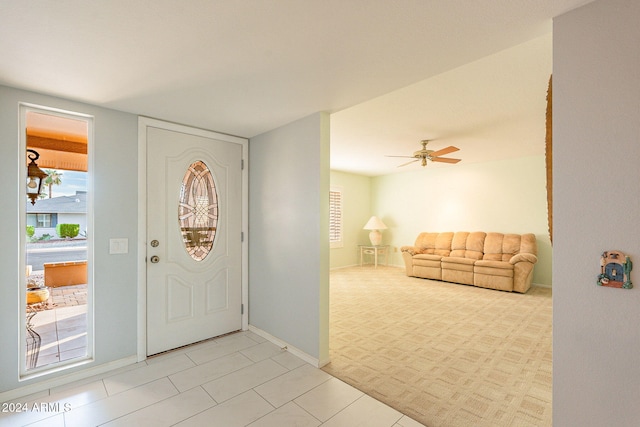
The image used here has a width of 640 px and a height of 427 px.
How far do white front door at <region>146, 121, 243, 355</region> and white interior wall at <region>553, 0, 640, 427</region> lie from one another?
2.93 metres

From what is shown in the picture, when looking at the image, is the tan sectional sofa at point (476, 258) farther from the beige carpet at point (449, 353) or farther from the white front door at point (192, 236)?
the white front door at point (192, 236)

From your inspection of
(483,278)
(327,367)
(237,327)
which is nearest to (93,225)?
(237,327)

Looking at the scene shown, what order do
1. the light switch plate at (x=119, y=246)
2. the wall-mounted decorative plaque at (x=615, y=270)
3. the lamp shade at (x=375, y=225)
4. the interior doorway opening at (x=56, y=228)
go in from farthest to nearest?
the lamp shade at (x=375, y=225)
the light switch plate at (x=119, y=246)
the interior doorway opening at (x=56, y=228)
the wall-mounted decorative plaque at (x=615, y=270)

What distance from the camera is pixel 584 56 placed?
127 cm

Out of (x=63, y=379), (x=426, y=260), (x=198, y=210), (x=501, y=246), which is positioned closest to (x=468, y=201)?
(x=501, y=246)

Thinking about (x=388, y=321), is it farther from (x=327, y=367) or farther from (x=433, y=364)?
(x=327, y=367)

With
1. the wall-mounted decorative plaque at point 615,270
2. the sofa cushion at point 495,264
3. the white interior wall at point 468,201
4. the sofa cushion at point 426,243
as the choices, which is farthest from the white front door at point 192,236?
the white interior wall at point 468,201

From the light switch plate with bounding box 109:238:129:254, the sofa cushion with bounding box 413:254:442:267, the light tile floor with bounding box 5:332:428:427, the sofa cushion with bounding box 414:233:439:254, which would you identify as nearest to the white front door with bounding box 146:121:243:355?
the light switch plate with bounding box 109:238:129:254

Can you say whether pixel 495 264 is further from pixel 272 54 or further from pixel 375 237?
pixel 272 54

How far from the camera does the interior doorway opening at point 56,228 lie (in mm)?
2406

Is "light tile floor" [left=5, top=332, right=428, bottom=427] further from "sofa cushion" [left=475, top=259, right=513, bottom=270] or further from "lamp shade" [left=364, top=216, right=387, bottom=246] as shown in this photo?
"lamp shade" [left=364, top=216, right=387, bottom=246]

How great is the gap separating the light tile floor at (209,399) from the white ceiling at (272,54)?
2.32 metres

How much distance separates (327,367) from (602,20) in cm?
284

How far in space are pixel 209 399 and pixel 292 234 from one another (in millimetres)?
1502
